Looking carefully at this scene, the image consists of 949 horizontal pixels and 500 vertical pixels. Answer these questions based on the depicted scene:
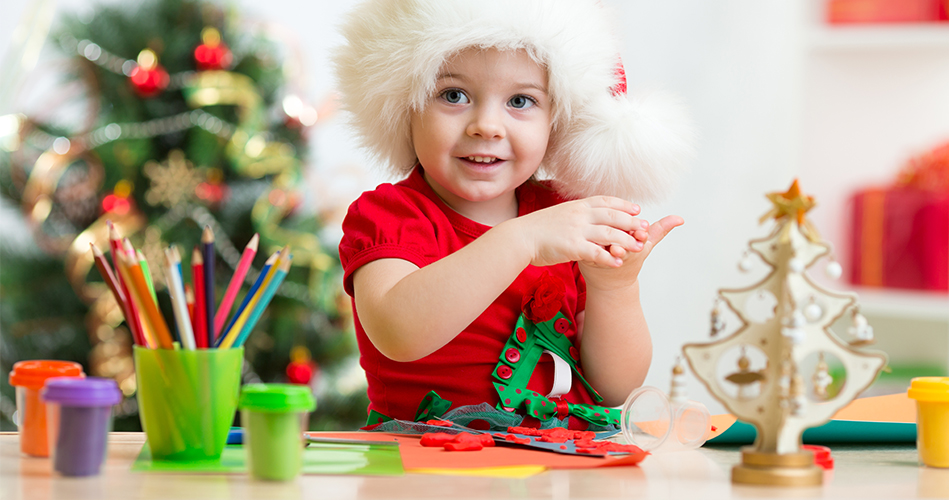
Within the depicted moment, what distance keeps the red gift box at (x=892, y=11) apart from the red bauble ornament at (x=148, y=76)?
1.36 m

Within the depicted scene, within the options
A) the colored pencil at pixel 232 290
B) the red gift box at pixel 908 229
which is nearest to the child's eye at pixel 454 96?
the colored pencil at pixel 232 290

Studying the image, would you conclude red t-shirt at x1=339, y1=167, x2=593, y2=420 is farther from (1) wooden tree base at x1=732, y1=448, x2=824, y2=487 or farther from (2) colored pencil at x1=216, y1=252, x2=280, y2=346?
(1) wooden tree base at x1=732, y1=448, x2=824, y2=487

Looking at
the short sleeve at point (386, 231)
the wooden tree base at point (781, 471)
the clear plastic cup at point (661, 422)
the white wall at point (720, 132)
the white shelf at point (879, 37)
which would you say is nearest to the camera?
the wooden tree base at point (781, 471)

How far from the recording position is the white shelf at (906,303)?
1599mm

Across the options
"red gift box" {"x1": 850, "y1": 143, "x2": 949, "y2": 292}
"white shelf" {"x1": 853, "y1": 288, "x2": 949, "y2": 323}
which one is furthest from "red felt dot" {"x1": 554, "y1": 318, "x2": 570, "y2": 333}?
"red gift box" {"x1": 850, "y1": 143, "x2": 949, "y2": 292}

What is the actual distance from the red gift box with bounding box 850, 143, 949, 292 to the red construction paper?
1.35 metres

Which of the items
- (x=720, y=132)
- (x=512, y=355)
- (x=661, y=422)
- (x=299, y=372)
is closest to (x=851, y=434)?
(x=661, y=422)

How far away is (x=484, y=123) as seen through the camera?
2.32ft

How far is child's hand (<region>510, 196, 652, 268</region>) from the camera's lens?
23.9 inches

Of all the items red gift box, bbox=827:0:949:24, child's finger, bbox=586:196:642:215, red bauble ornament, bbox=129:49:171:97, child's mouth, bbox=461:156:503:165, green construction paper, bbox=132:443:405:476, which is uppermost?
red gift box, bbox=827:0:949:24

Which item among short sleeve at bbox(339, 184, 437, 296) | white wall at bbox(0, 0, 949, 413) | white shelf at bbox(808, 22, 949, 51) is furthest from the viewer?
white wall at bbox(0, 0, 949, 413)

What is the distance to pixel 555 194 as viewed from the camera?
0.84 metres

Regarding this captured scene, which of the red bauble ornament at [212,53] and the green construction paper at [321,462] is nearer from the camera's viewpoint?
the green construction paper at [321,462]

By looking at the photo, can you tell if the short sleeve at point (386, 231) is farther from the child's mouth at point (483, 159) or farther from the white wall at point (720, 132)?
the white wall at point (720, 132)
